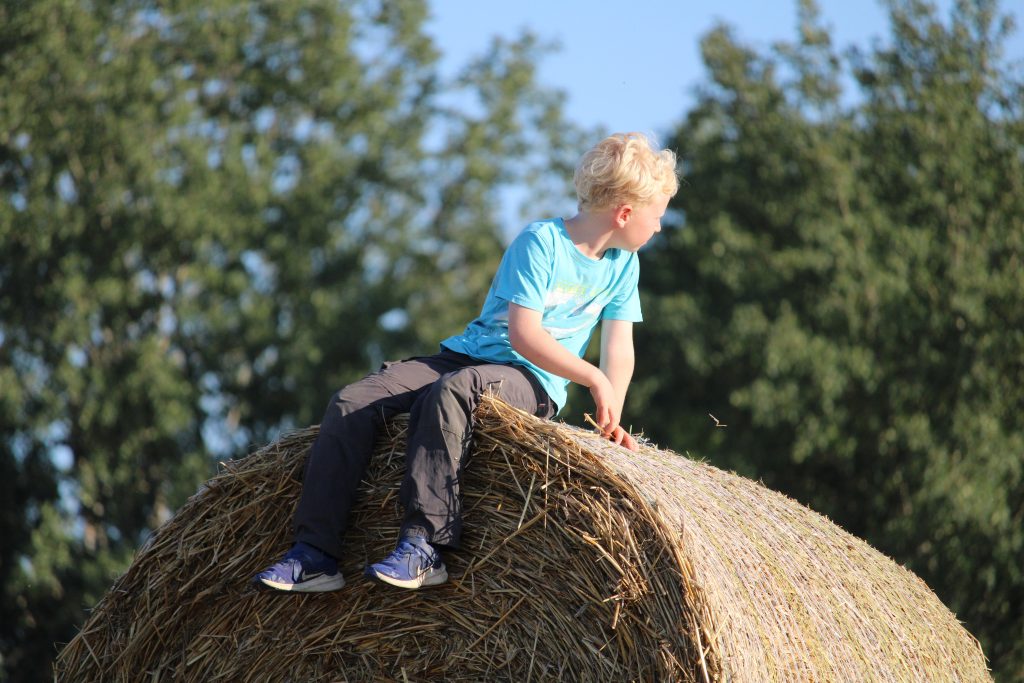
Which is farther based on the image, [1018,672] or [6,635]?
[6,635]

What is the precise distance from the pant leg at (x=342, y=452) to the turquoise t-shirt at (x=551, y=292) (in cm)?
35

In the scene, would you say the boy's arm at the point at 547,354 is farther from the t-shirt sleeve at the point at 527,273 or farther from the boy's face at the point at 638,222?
the boy's face at the point at 638,222

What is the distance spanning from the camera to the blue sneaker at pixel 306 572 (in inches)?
166

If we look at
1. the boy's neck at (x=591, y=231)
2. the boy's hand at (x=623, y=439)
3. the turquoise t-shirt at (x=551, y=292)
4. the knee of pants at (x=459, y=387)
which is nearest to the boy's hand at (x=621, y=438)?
the boy's hand at (x=623, y=439)

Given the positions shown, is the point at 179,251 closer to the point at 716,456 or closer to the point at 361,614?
the point at 716,456

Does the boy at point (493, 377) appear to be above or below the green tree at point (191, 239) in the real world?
above

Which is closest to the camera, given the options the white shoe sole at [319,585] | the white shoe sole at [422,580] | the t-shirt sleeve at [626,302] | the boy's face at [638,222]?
the white shoe sole at [422,580]

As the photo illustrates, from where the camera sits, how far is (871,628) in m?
4.80

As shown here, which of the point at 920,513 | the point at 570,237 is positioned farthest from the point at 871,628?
the point at 920,513

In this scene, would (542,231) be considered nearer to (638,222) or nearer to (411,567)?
(638,222)

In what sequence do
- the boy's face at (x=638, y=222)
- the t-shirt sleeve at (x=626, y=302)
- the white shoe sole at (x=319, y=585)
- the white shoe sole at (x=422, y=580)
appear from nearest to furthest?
1. the white shoe sole at (x=422, y=580)
2. the white shoe sole at (x=319, y=585)
3. the boy's face at (x=638, y=222)
4. the t-shirt sleeve at (x=626, y=302)

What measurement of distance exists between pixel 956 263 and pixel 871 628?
45.1ft

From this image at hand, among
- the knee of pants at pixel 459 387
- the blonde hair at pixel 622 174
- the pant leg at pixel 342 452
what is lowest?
the pant leg at pixel 342 452

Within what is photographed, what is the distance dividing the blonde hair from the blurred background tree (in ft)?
39.3
